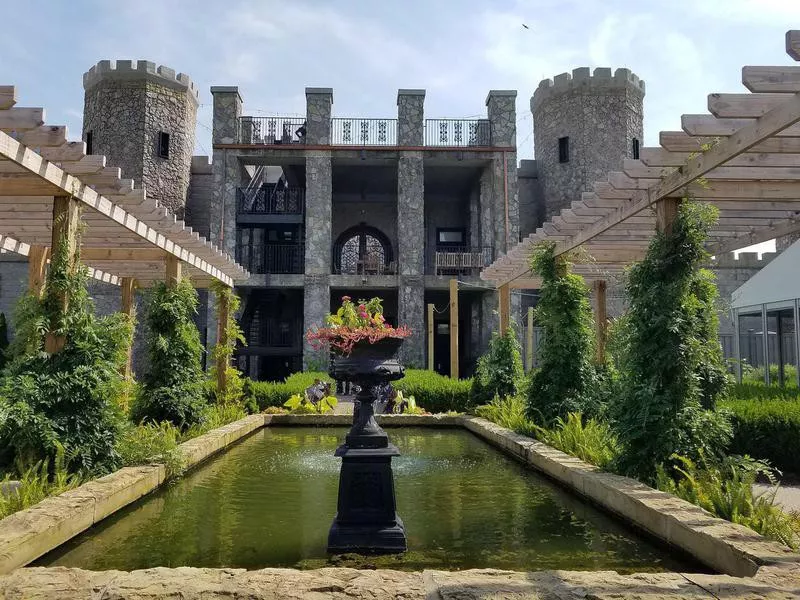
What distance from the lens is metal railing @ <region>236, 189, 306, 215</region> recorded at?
20.1m

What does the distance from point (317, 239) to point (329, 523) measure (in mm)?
15355

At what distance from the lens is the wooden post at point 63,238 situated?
17.4ft

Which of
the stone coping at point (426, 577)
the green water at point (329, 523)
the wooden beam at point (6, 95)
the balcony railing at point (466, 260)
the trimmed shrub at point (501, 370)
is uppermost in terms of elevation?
the balcony railing at point (466, 260)

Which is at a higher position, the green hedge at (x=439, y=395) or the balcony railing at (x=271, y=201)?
the balcony railing at (x=271, y=201)

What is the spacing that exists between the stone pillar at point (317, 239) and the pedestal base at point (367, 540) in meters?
14.9

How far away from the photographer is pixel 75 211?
18.5ft

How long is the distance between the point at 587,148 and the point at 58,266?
60.9 ft

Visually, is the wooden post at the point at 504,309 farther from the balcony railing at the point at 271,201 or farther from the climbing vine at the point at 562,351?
the balcony railing at the point at 271,201

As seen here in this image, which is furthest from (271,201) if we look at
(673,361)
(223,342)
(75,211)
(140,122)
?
(673,361)

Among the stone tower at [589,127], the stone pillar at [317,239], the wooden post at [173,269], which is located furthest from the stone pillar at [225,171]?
the stone tower at [589,127]

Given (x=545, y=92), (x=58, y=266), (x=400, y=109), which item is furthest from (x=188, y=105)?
(x=58, y=266)

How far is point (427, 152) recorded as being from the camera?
64.2ft

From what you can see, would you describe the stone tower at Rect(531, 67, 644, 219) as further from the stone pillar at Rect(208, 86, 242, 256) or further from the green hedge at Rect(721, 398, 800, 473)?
the green hedge at Rect(721, 398, 800, 473)

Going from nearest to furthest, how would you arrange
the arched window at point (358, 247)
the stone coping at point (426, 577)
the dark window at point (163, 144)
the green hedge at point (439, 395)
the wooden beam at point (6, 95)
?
1. the stone coping at point (426, 577)
2. the wooden beam at point (6, 95)
3. the green hedge at point (439, 395)
4. the dark window at point (163, 144)
5. the arched window at point (358, 247)
